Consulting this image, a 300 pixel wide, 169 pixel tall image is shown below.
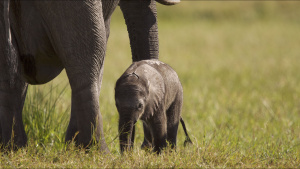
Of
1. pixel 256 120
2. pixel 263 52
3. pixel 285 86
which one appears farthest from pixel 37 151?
pixel 263 52

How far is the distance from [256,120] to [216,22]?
15.0m

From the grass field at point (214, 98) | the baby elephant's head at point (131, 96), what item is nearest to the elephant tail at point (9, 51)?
the grass field at point (214, 98)

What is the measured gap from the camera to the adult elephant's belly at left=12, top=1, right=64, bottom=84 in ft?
9.59

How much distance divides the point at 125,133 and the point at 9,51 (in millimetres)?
837

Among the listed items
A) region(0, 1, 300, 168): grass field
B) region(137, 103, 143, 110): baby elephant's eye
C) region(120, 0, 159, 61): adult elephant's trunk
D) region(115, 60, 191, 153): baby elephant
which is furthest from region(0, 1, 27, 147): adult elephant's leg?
region(120, 0, 159, 61): adult elephant's trunk

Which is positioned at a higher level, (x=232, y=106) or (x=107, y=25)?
(x=107, y=25)

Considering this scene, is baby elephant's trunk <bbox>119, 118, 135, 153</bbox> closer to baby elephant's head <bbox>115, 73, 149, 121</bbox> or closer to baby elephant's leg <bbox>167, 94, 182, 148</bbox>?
baby elephant's head <bbox>115, 73, 149, 121</bbox>

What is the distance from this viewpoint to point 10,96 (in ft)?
10.0

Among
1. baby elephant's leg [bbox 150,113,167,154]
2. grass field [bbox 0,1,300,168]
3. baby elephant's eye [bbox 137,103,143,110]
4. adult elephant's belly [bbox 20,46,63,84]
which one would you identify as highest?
adult elephant's belly [bbox 20,46,63,84]

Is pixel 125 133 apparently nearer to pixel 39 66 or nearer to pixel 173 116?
pixel 173 116

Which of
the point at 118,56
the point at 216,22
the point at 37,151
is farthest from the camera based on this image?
the point at 216,22

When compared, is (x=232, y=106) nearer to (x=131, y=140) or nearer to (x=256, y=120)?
(x=256, y=120)

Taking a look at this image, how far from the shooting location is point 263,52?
40.8ft

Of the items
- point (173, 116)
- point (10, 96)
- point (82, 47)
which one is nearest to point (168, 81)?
point (173, 116)
